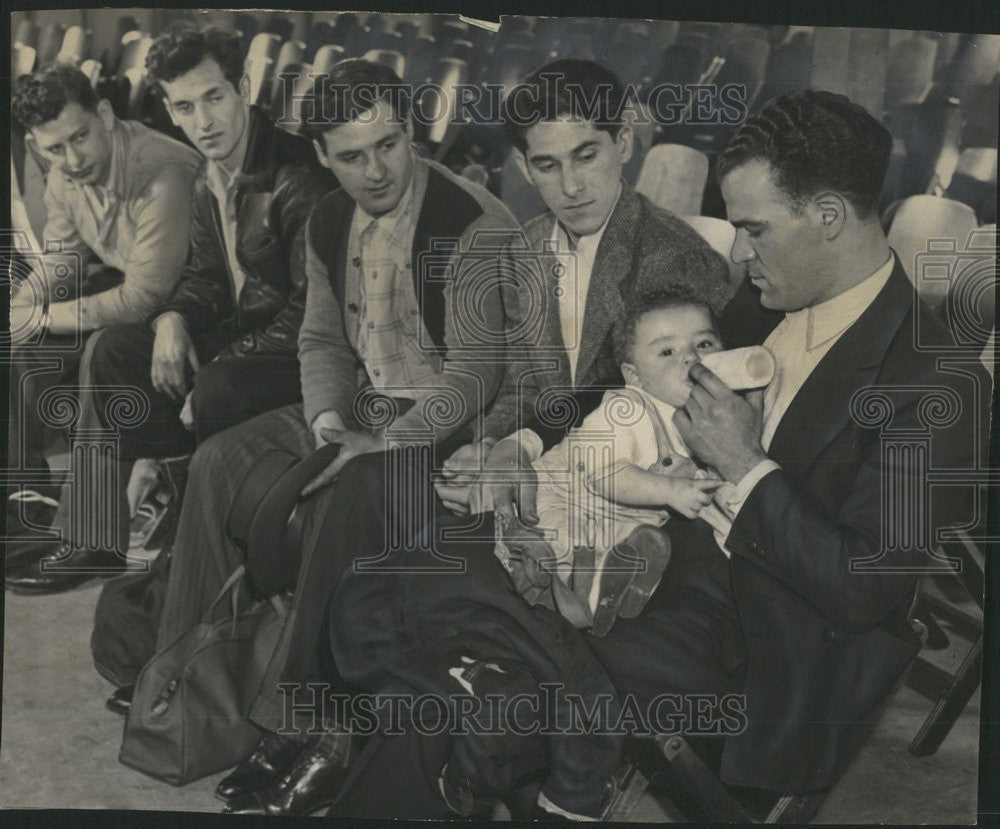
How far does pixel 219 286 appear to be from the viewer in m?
5.04

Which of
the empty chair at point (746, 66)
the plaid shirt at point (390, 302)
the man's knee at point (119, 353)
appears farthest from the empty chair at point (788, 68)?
the man's knee at point (119, 353)

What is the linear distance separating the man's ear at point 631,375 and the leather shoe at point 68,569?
2.19 meters

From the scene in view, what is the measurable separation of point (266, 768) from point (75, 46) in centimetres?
305

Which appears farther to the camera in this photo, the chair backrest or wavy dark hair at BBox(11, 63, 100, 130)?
wavy dark hair at BBox(11, 63, 100, 130)

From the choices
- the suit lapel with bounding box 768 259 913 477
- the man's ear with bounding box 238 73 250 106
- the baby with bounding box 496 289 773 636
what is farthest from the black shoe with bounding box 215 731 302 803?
the man's ear with bounding box 238 73 250 106

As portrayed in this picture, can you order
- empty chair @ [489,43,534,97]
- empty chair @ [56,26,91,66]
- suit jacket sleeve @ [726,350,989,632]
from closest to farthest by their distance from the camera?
1. suit jacket sleeve @ [726,350,989,632]
2. empty chair @ [489,43,534,97]
3. empty chair @ [56,26,91,66]

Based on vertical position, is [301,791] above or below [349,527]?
below

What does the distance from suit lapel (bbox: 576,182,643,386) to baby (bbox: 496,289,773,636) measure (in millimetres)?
85

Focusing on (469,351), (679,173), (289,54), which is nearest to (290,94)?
(289,54)

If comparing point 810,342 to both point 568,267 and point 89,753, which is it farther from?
point 89,753

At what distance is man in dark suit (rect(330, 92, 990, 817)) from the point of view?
484 cm

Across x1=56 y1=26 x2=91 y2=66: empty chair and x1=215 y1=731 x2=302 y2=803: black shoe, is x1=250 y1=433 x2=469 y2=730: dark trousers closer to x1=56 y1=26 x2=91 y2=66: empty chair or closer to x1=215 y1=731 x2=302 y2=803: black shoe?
x1=215 y1=731 x2=302 y2=803: black shoe

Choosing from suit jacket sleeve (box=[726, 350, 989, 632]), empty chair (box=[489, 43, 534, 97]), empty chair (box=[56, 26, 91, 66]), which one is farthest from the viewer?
empty chair (box=[56, 26, 91, 66])

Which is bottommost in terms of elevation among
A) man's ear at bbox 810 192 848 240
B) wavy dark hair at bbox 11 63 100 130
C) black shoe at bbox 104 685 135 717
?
black shoe at bbox 104 685 135 717
